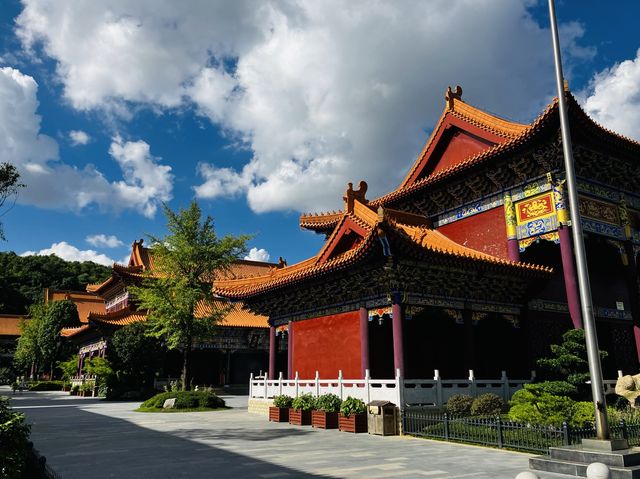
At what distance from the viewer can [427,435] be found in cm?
1293

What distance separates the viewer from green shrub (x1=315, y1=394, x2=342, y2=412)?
15.3 m

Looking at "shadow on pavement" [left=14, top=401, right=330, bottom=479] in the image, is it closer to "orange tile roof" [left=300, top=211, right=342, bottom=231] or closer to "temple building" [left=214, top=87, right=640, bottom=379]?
"temple building" [left=214, top=87, right=640, bottom=379]

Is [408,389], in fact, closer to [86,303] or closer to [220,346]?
[220,346]

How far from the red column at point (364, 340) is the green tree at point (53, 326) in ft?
145

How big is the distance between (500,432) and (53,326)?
166ft

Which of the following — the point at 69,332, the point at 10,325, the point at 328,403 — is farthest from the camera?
the point at 10,325

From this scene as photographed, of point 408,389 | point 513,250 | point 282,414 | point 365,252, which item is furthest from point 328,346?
point 513,250

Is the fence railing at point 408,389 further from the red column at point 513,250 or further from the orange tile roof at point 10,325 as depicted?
the orange tile roof at point 10,325

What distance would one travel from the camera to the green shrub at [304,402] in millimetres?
16297

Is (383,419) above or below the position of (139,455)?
above

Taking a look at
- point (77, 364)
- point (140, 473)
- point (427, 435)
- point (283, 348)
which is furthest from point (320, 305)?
point (77, 364)

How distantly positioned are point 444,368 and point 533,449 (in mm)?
7710

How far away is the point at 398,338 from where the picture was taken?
49.1 feet

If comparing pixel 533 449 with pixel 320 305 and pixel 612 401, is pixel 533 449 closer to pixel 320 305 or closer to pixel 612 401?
pixel 612 401
